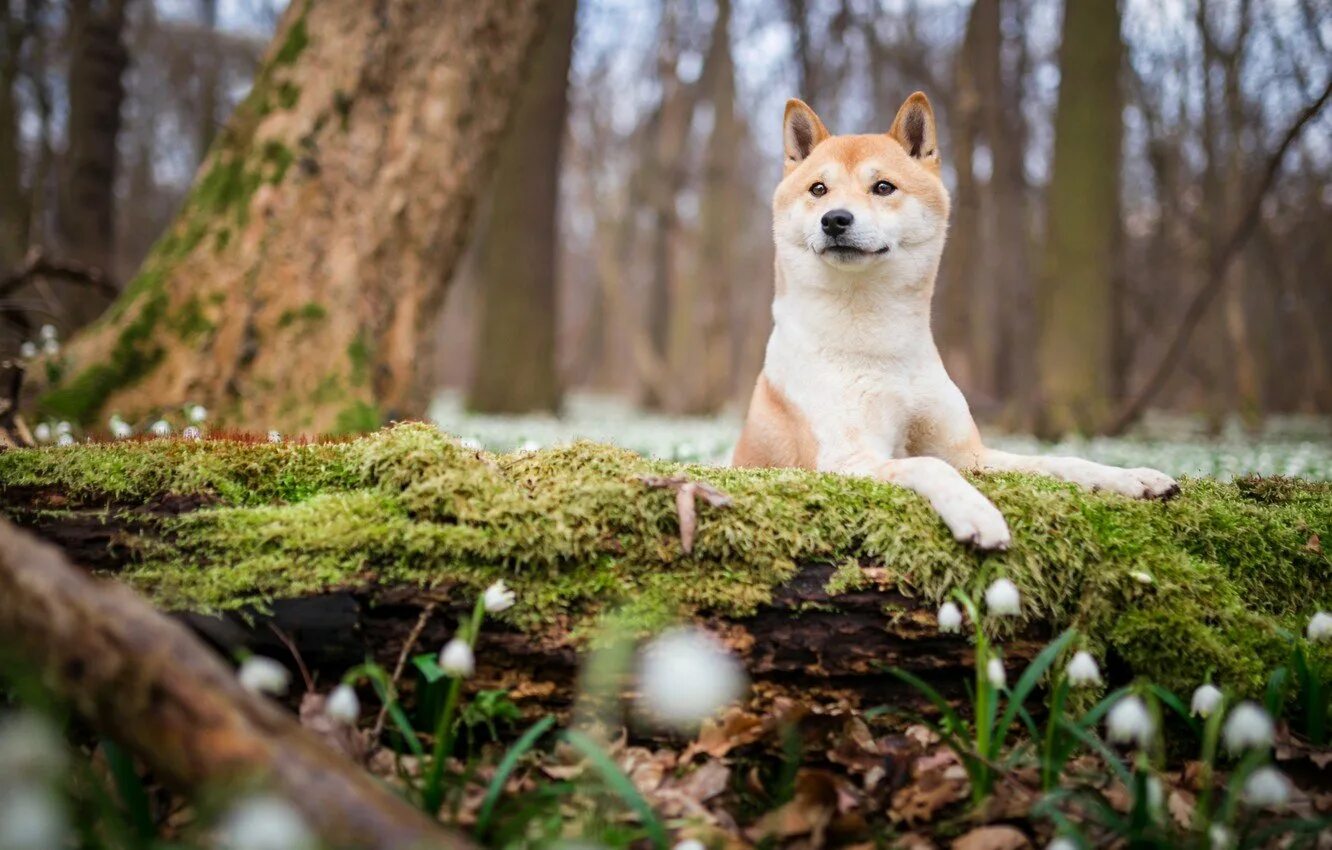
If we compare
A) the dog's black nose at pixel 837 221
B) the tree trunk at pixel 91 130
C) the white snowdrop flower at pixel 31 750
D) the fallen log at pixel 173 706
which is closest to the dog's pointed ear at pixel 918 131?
the dog's black nose at pixel 837 221

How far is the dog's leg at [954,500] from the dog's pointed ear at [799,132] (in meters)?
1.71

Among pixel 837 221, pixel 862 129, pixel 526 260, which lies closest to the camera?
pixel 837 221

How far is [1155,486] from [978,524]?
93cm

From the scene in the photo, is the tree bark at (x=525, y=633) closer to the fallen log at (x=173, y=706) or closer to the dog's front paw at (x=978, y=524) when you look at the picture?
the dog's front paw at (x=978, y=524)

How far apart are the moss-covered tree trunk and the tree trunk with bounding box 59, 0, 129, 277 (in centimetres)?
516

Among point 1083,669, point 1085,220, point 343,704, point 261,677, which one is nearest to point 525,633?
point 343,704

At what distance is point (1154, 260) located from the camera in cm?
2022

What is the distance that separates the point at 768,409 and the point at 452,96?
13.2 feet

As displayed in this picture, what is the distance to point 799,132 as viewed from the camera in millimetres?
3768

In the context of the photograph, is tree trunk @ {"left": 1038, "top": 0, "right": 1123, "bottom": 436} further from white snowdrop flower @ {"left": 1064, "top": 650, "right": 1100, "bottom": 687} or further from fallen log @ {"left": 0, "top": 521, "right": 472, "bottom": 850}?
fallen log @ {"left": 0, "top": 521, "right": 472, "bottom": 850}

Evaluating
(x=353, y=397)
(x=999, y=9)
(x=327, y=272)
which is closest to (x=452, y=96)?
(x=327, y=272)

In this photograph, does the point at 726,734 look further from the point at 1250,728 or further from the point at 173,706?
the point at 173,706

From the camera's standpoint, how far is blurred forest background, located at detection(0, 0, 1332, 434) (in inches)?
379

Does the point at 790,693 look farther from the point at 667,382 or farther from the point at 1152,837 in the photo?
the point at 667,382
